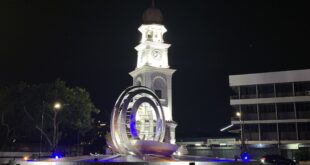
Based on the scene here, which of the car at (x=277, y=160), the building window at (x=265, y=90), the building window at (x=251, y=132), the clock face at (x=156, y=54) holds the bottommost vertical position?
the car at (x=277, y=160)

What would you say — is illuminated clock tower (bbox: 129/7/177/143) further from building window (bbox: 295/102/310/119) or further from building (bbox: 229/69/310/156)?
building window (bbox: 295/102/310/119)

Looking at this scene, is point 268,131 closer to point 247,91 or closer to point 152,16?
point 247,91

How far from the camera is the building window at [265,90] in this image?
61.4 metres

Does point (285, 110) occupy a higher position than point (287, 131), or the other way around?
point (285, 110)

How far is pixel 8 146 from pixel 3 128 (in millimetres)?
2930

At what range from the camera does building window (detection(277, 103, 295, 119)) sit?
195ft

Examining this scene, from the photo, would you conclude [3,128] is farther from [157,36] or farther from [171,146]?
[171,146]

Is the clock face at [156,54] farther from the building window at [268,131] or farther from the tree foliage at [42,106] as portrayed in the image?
the building window at [268,131]

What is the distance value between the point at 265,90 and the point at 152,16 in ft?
86.4

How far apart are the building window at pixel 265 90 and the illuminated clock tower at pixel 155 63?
1671cm

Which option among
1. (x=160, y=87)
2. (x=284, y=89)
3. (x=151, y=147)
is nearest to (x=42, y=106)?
(x=160, y=87)

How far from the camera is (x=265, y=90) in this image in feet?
204

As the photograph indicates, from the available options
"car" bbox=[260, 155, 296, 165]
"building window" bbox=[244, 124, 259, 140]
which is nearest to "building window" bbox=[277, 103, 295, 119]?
"building window" bbox=[244, 124, 259, 140]

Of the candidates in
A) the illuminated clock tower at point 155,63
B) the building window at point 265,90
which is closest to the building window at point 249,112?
the building window at point 265,90
